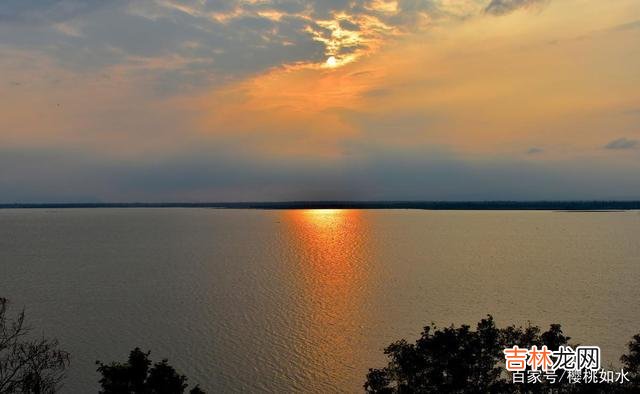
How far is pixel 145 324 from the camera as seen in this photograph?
145ft

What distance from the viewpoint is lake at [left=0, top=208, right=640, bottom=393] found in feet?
113

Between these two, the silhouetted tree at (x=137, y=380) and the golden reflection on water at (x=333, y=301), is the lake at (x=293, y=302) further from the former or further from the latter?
the silhouetted tree at (x=137, y=380)

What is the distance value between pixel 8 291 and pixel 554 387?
6386cm

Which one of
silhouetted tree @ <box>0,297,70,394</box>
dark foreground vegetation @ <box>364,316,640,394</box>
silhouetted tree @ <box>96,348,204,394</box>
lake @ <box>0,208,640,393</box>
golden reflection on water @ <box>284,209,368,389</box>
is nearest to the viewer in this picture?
silhouetted tree @ <box>0,297,70,394</box>

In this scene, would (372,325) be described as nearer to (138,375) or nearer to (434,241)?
(138,375)

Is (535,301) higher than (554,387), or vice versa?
(554,387)

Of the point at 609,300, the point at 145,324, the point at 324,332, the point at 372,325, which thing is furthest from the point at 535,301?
the point at 145,324

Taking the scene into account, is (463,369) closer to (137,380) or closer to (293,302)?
(137,380)

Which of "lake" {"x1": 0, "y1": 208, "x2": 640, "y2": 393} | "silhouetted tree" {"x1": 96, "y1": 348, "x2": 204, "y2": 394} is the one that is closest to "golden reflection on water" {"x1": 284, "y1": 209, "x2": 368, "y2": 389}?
"lake" {"x1": 0, "y1": 208, "x2": 640, "y2": 393}

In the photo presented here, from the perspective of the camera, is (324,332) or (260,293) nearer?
(324,332)

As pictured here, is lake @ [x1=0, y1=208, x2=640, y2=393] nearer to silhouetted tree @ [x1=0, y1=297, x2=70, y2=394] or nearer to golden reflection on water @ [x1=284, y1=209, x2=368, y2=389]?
golden reflection on water @ [x1=284, y1=209, x2=368, y2=389]

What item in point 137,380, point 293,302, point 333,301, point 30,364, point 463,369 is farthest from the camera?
point 333,301

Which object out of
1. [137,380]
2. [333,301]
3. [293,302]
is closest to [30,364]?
[137,380]

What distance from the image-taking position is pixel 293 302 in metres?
52.8
